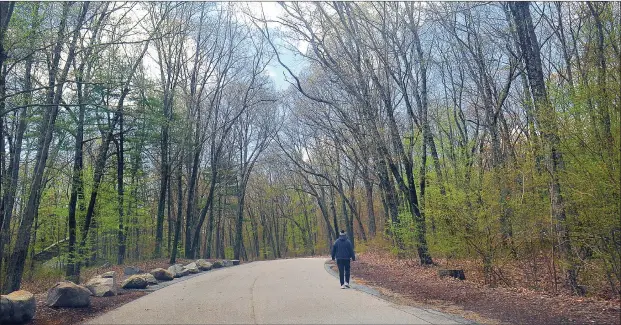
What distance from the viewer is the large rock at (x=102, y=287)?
1273cm

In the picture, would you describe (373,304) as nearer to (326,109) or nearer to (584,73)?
(584,73)

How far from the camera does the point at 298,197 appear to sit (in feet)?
189

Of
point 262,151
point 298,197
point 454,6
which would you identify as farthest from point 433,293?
point 298,197

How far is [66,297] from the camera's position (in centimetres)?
1051

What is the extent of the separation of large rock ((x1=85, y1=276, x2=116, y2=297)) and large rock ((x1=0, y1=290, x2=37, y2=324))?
356 cm

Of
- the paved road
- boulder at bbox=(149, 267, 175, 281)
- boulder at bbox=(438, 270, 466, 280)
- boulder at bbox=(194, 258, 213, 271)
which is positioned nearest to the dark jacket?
the paved road

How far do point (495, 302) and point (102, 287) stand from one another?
10.3m

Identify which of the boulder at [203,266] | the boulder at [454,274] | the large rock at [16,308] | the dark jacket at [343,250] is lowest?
the boulder at [454,274]

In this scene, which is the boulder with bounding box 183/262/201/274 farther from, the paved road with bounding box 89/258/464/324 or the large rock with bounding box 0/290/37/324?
the large rock with bounding box 0/290/37/324

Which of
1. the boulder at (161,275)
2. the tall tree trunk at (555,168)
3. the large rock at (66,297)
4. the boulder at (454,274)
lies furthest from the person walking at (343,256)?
the boulder at (161,275)

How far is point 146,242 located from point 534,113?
30115 mm

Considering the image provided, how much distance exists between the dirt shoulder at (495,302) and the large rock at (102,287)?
24.8 feet

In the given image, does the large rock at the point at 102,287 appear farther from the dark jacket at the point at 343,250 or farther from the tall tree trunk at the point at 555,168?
the tall tree trunk at the point at 555,168

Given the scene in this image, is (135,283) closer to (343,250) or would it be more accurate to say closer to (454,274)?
(343,250)
